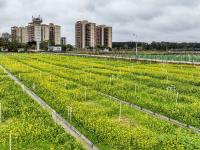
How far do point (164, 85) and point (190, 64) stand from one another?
29692mm

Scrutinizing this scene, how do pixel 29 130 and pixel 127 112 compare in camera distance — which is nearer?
pixel 29 130

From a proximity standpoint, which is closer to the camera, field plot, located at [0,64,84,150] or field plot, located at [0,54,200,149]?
field plot, located at [0,64,84,150]

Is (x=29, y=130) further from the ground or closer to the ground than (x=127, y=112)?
further from the ground

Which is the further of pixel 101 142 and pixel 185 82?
pixel 185 82

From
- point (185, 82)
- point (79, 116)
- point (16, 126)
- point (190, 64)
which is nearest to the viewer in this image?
point (16, 126)

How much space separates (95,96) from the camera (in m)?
31.6

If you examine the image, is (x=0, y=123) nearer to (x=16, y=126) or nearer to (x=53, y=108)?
(x=16, y=126)

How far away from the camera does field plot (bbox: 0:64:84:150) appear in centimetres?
1755

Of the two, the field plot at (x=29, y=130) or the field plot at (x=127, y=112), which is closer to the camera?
the field plot at (x=29, y=130)

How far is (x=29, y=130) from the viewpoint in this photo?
1964cm

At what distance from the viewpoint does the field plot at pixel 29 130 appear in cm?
1755

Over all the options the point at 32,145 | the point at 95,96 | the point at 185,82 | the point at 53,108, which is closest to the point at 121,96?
the point at 95,96

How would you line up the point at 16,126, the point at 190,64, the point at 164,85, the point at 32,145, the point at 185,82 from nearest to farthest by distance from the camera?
the point at 32,145, the point at 16,126, the point at 164,85, the point at 185,82, the point at 190,64

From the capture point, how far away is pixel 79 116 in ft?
77.0
